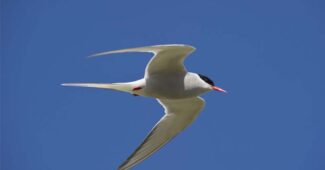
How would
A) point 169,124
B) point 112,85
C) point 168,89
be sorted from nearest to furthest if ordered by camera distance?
point 112,85 < point 168,89 < point 169,124

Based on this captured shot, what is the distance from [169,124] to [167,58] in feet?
5.02

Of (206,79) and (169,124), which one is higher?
(206,79)

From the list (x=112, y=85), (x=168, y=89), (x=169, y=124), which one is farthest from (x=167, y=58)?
(x=169, y=124)

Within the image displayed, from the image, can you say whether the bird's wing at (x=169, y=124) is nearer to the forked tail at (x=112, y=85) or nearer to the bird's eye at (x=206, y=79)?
the bird's eye at (x=206, y=79)

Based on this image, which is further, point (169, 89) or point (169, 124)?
point (169, 124)

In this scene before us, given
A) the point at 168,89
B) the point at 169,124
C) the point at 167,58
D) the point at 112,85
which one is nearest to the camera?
the point at 112,85

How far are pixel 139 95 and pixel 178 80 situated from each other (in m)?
0.51

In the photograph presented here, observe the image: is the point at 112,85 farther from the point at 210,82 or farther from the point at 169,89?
the point at 210,82

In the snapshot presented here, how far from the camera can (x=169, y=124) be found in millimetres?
8180

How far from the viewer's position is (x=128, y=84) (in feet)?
23.0

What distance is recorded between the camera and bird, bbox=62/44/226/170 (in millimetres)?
6777

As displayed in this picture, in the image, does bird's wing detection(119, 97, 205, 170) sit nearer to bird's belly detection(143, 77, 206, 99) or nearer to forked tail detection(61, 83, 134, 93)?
bird's belly detection(143, 77, 206, 99)

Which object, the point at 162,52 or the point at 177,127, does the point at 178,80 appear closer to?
the point at 162,52

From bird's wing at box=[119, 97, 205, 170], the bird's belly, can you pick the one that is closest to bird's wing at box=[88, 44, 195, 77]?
the bird's belly
